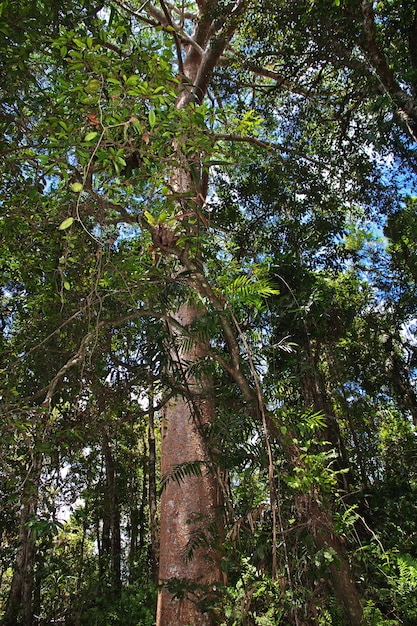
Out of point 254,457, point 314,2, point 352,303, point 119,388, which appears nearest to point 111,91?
point 254,457

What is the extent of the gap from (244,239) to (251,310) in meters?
2.15

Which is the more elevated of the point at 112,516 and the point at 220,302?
the point at 112,516

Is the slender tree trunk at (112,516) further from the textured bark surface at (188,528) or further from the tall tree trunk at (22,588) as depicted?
the textured bark surface at (188,528)

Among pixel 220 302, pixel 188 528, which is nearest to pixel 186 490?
pixel 188 528

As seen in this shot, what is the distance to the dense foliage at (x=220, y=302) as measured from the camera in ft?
7.82

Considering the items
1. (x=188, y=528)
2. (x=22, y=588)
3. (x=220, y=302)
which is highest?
(x=220, y=302)

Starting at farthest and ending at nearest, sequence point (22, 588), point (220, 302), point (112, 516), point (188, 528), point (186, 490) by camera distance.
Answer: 1. point (112, 516)
2. point (22, 588)
3. point (186, 490)
4. point (188, 528)
5. point (220, 302)

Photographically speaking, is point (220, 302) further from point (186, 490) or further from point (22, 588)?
point (22, 588)

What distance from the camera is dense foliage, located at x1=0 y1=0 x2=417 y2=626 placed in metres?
2.38

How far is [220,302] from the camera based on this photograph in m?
2.65

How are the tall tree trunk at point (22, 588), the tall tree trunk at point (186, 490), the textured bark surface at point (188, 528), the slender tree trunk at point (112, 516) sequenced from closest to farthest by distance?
the tall tree trunk at point (186, 490) < the textured bark surface at point (188, 528) < the tall tree trunk at point (22, 588) < the slender tree trunk at point (112, 516)

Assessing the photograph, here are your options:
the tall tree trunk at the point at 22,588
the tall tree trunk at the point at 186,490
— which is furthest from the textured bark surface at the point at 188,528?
the tall tree trunk at the point at 22,588

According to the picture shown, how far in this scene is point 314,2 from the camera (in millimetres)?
4105

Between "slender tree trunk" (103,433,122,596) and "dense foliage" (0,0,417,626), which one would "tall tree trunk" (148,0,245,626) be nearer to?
"dense foliage" (0,0,417,626)
